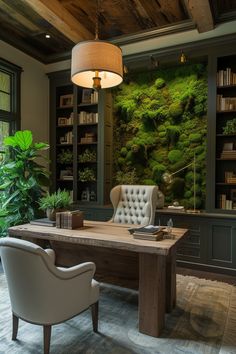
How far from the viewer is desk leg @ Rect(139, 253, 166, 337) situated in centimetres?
214

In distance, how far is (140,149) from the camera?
457 cm

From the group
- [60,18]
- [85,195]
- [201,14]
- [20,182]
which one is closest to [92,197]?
[85,195]

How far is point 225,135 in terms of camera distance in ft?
12.2

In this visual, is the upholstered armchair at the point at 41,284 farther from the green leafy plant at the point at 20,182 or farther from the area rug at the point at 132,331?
the green leafy plant at the point at 20,182

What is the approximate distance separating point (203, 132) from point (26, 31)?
310 centimetres

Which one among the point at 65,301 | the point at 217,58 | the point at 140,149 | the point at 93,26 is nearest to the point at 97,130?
the point at 140,149

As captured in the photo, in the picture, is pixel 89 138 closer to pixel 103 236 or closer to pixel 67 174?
pixel 67 174

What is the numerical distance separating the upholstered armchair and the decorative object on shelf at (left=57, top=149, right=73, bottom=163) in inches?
123

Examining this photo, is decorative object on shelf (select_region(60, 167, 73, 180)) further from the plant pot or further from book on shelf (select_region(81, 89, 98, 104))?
the plant pot

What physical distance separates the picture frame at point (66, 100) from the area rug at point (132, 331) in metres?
Answer: 3.31

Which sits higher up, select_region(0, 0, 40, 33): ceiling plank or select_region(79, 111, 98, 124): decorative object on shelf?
select_region(0, 0, 40, 33): ceiling plank

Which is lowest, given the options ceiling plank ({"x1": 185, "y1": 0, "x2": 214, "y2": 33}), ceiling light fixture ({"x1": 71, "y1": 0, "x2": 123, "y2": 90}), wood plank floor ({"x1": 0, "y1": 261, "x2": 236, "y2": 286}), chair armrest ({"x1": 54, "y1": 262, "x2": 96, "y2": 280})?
wood plank floor ({"x1": 0, "y1": 261, "x2": 236, "y2": 286})

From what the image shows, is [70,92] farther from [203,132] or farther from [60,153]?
[203,132]

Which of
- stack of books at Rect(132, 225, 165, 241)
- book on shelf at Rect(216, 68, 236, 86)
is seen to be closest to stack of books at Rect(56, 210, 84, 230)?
stack of books at Rect(132, 225, 165, 241)
